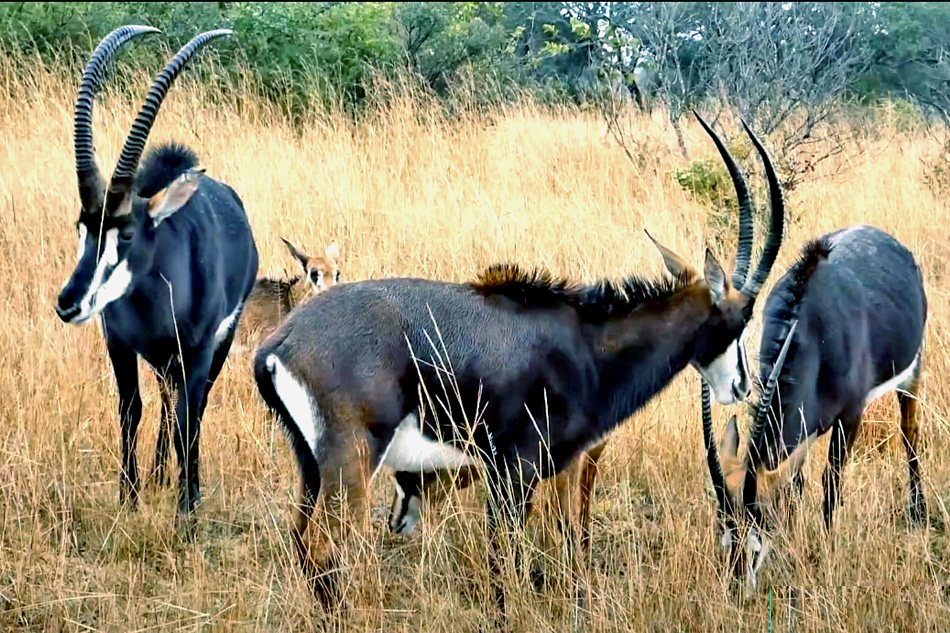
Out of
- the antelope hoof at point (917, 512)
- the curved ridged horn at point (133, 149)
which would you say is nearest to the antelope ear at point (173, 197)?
the curved ridged horn at point (133, 149)

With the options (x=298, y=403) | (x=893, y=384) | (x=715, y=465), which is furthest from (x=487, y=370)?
(x=893, y=384)

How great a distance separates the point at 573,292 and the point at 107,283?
1.88 meters

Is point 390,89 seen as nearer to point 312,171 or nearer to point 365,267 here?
point 312,171

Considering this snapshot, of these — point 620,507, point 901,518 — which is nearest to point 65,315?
point 620,507

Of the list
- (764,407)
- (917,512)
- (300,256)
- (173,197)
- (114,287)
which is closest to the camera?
(764,407)

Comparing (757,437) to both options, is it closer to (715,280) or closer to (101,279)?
(715,280)

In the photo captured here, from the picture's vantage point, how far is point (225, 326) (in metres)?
5.75

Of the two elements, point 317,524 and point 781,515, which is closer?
point 317,524

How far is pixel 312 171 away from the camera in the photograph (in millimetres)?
10047

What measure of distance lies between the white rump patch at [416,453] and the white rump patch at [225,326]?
68.7 inches

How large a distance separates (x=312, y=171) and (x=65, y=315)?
5836 millimetres

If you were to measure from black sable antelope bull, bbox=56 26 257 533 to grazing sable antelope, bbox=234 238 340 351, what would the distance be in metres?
2.27

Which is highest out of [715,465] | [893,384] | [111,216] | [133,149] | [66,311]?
[133,149]

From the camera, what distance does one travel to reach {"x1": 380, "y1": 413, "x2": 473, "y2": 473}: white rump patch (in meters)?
3.99
